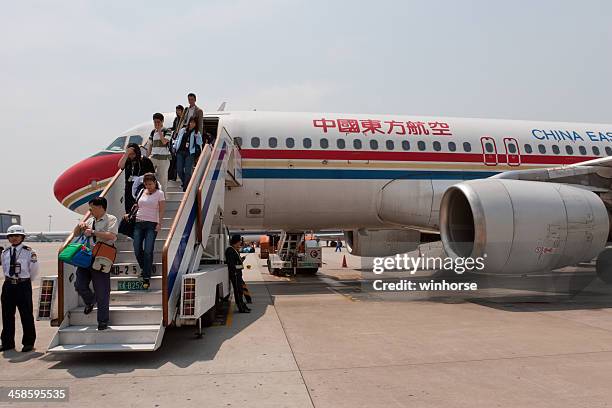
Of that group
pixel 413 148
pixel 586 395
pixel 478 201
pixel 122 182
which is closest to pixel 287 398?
pixel 586 395

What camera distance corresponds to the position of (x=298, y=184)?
11594 mm

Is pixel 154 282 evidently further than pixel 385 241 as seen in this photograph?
No

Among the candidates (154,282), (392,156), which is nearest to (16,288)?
(154,282)

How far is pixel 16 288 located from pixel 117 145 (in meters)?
5.98

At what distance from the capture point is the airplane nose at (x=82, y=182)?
35.6 feet

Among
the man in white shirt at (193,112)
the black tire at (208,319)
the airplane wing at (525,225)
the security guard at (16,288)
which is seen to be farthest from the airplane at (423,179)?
the security guard at (16,288)

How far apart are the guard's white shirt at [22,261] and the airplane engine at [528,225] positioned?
7154mm

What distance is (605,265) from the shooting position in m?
12.5

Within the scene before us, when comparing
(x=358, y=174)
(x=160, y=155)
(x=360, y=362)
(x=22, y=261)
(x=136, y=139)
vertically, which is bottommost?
(x=360, y=362)

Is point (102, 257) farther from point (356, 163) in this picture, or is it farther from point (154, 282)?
point (356, 163)

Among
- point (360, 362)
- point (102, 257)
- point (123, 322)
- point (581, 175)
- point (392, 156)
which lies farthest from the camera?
point (392, 156)

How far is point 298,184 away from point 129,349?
678 centimetres

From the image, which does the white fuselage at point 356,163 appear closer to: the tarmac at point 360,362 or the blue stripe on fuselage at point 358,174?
the blue stripe on fuselage at point 358,174

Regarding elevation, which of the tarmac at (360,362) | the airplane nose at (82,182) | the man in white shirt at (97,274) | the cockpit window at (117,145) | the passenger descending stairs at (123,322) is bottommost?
the tarmac at (360,362)
